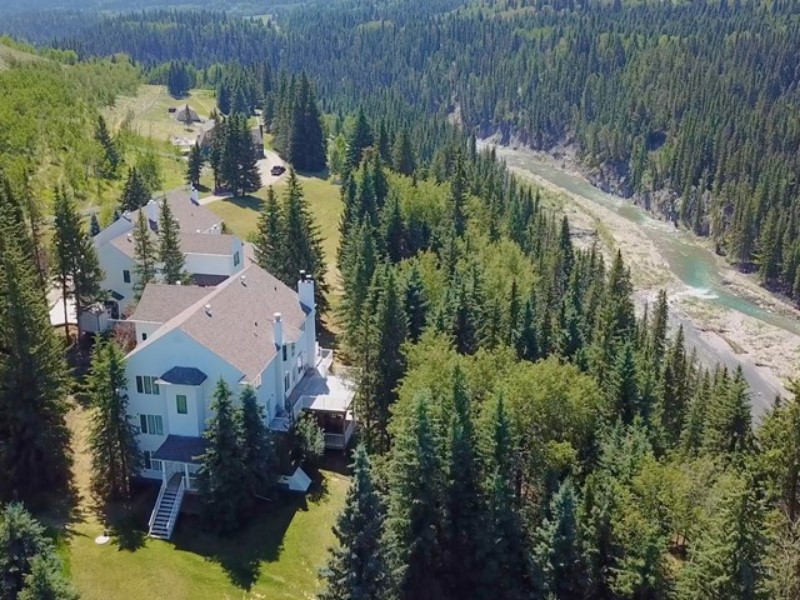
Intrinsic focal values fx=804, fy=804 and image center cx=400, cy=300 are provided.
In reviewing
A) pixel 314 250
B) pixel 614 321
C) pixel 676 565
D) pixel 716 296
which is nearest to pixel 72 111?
Answer: pixel 314 250

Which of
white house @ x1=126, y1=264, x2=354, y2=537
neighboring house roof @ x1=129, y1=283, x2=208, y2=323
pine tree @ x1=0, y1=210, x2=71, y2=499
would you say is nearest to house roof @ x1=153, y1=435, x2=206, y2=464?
white house @ x1=126, y1=264, x2=354, y2=537

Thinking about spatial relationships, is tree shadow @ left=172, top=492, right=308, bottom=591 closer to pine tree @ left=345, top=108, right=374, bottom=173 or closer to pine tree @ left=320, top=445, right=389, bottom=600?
pine tree @ left=320, top=445, right=389, bottom=600

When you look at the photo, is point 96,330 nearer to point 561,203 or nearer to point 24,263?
point 24,263

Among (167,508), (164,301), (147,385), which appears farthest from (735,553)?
(164,301)

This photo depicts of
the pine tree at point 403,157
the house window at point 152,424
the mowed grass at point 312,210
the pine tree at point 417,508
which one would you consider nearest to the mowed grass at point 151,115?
the mowed grass at point 312,210

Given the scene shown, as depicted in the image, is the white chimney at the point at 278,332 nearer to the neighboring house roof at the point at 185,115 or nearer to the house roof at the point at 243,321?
the house roof at the point at 243,321

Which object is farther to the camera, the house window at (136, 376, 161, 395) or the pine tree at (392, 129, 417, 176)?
the pine tree at (392, 129, 417, 176)
